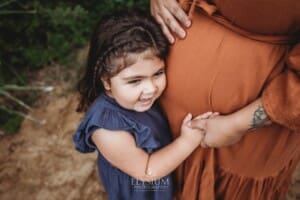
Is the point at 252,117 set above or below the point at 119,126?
above

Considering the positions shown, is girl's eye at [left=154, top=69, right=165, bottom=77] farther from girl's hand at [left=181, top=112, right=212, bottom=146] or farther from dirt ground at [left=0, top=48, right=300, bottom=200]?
dirt ground at [left=0, top=48, right=300, bottom=200]

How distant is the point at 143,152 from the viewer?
5.32 ft

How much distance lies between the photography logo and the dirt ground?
0.87 metres

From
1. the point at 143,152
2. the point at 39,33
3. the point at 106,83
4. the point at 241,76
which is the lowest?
the point at 39,33

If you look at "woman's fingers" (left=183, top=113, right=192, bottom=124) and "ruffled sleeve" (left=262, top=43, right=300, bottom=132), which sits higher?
"ruffled sleeve" (left=262, top=43, right=300, bottom=132)

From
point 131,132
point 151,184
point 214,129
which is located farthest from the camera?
point 151,184

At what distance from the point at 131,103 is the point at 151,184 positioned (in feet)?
1.50

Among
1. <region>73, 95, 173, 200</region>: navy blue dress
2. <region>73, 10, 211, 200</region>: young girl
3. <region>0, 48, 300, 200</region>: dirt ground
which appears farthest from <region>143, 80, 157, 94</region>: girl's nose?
<region>0, 48, 300, 200</region>: dirt ground

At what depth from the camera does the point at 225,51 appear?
4.57ft

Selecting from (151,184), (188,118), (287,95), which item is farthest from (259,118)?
(151,184)

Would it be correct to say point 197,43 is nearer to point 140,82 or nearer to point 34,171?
point 140,82

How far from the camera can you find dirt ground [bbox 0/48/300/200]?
2631mm

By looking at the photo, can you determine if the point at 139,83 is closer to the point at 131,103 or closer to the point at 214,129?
the point at 131,103

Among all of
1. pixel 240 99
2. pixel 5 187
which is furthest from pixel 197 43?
pixel 5 187
